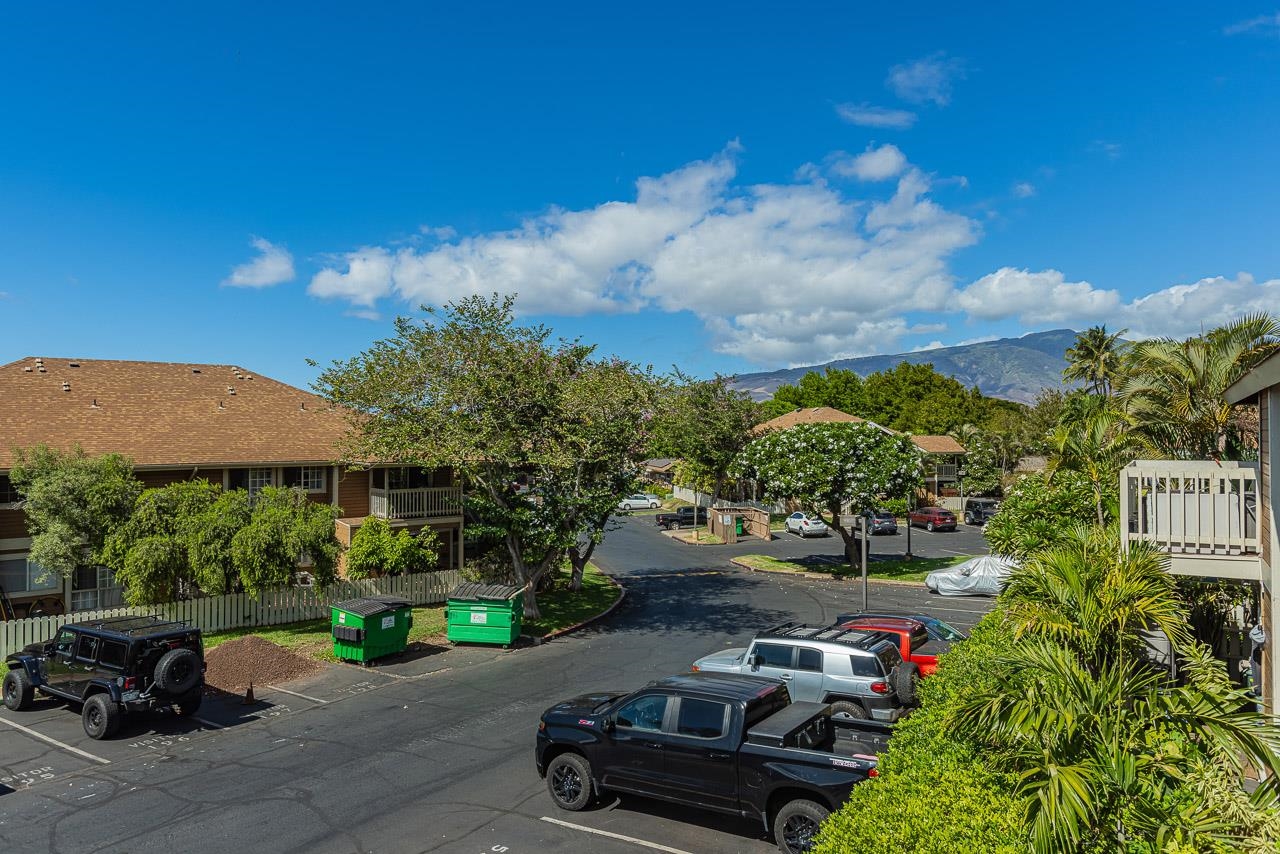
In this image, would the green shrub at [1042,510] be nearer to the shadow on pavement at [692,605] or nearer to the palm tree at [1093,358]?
the shadow on pavement at [692,605]

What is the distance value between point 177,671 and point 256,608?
9.23m

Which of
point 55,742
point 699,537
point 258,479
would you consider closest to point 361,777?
point 55,742

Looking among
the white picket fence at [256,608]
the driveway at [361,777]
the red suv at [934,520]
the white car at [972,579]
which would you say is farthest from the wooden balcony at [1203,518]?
the red suv at [934,520]

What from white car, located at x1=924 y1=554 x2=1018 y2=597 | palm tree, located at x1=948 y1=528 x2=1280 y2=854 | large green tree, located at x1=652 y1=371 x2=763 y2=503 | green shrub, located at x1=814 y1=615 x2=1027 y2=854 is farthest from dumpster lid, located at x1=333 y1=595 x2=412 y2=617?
large green tree, located at x1=652 y1=371 x2=763 y2=503

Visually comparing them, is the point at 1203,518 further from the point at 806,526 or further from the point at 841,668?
the point at 806,526

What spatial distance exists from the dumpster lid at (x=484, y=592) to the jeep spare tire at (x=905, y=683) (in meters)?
10.8

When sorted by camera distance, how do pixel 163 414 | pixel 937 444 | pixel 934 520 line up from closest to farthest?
pixel 163 414, pixel 934 520, pixel 937 444

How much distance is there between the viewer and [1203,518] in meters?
10.7

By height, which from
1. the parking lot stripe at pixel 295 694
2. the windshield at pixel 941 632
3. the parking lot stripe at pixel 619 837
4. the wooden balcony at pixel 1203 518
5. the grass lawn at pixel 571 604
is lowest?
the grass lawn at pixel 571 604

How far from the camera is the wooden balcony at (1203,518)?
10.6m

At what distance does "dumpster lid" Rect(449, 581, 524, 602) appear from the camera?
2100cm

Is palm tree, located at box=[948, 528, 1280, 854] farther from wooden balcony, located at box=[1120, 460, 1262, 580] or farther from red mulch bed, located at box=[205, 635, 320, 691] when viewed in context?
red mulch bed, located at box=[205, 635, 320, 691]

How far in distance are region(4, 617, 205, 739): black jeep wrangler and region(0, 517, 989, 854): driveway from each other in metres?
0.55

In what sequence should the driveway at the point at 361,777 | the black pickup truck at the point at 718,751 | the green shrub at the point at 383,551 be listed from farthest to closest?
the green shrub at the point at 383,551 → the driveway at the point at 361,777 → the black pickup truck at the point at 718,751
